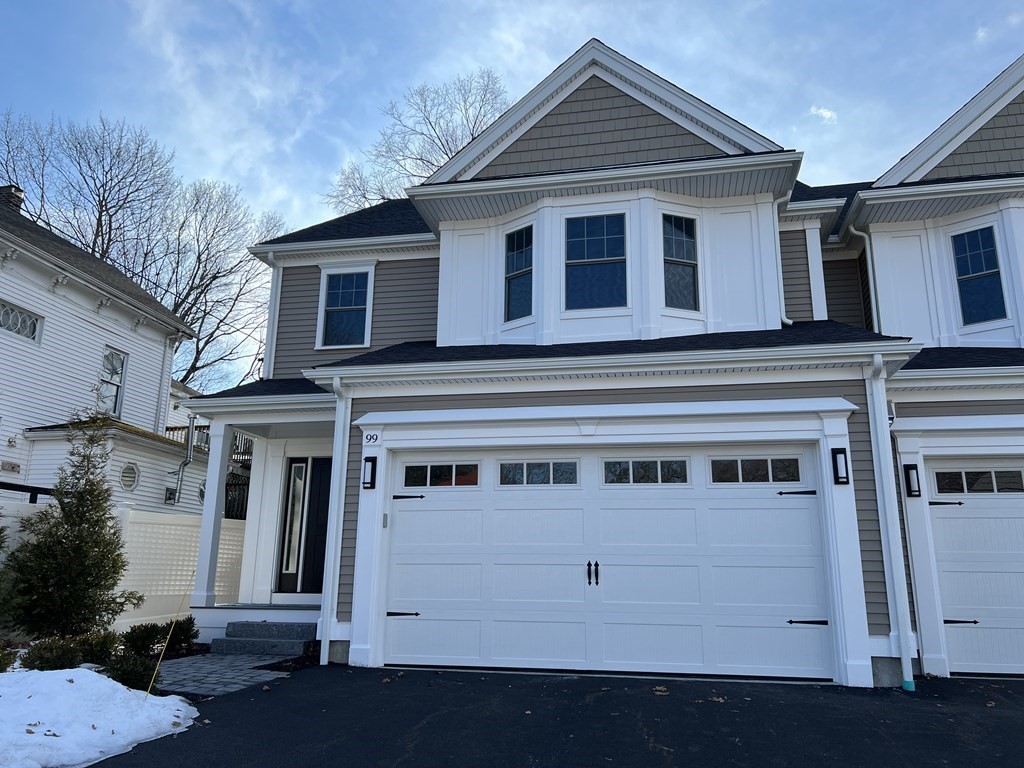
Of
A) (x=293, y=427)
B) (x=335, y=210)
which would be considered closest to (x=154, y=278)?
(x=335, y=210)

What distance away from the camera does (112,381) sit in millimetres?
15172

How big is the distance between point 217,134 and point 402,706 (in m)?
16.2

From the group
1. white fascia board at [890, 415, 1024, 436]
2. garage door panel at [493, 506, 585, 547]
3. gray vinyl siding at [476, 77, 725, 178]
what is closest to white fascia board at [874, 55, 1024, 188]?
gray vinyl siding at [476, 77, 725, 178]

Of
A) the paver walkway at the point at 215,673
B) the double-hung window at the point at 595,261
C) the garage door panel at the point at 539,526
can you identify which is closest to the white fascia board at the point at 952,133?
the double-hung window at the point at 595,261

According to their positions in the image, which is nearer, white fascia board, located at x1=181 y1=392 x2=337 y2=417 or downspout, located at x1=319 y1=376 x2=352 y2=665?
downspout, located at x1=319 y1=376 x2=352 y2=665

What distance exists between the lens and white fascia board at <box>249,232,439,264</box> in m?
10.7

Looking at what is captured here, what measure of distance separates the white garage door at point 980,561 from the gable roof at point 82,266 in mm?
14768

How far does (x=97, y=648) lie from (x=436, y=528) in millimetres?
3340

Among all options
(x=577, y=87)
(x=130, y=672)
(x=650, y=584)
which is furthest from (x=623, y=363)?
(x=130, y=672)

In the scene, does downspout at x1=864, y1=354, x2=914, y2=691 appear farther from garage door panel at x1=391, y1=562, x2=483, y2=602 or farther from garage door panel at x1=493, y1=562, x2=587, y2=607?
garage door panel at x1=391, y1=562, x2=483, y2=602

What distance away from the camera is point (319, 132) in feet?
51.8

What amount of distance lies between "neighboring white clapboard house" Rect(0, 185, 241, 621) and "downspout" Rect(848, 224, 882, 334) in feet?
35.1

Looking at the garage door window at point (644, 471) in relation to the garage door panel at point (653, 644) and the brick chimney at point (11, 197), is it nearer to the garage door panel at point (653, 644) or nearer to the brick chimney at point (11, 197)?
the garage door panel at point (653, 644)

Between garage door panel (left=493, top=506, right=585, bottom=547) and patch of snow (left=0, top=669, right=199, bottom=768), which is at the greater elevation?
garage door panel (left=493, top=506, right=585, bottom=547)
